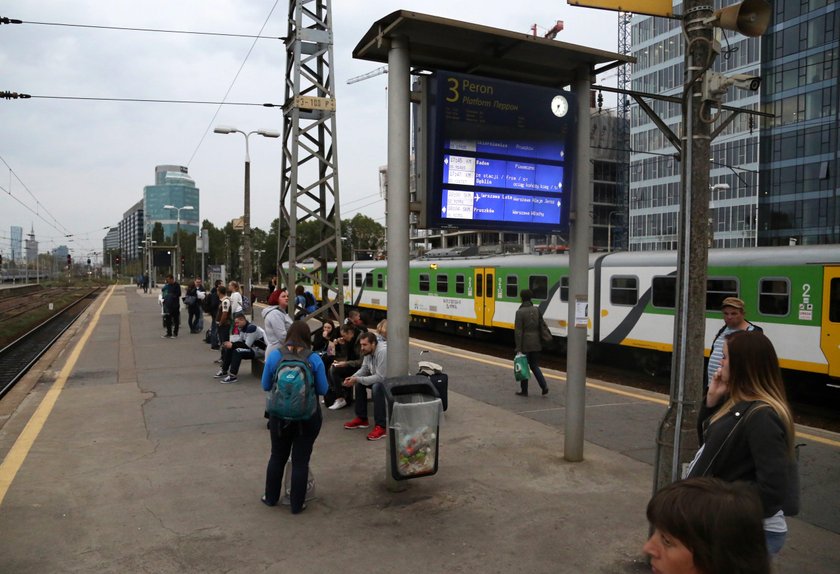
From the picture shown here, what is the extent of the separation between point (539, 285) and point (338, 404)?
9.45 meters

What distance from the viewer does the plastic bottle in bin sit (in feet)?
16.9

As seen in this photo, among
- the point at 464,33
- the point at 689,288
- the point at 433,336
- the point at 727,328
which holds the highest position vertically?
the point at 464,33

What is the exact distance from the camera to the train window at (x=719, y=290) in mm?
11555

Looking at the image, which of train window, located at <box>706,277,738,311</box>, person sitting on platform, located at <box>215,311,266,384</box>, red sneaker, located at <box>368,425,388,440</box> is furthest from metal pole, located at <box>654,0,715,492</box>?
train window, located at <box>706,277,738,311</box>

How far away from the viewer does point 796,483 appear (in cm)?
277

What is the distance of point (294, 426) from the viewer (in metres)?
5.01

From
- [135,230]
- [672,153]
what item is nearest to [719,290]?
[672,153]

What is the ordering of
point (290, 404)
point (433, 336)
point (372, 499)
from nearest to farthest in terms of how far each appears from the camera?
point (290, 404), point (372, 499), point (433, 336)

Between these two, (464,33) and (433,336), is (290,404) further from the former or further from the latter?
(433,336)

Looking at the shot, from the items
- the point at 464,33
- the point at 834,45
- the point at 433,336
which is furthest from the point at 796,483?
the point at 834,45

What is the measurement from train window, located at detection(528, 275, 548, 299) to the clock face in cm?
1081

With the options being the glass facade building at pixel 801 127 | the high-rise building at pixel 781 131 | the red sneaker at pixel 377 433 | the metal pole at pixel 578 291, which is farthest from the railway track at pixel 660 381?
the glass facade building at pixel 801 127

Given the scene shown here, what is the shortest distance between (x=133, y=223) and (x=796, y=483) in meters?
199

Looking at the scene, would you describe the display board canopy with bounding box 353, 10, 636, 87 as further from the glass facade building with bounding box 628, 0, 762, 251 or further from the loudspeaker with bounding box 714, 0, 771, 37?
the glass facade building with bounding box 628, 0, 762, 251
